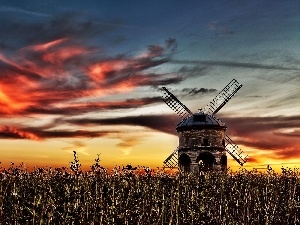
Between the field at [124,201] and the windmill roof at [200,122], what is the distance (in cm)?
2209

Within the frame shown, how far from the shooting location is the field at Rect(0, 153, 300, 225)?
8.54 meters

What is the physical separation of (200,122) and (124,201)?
33.4 metres

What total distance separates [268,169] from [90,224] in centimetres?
963

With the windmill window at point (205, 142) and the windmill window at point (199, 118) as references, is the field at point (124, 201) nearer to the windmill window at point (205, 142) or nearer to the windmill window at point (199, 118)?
the windmill window at point (205, 142)

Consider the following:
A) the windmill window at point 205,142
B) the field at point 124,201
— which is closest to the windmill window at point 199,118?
the windmill window at point 205,142

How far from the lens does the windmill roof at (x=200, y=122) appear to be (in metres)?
42.9

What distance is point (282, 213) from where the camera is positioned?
1300cm

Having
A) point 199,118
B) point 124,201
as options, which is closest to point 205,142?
point 199,118

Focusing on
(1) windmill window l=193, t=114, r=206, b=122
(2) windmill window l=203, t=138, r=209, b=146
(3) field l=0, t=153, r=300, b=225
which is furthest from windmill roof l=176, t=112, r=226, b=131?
(3) field l=0, t=153, r=300, b=225

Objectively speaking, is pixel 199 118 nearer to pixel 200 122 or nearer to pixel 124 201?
pixel 200 122

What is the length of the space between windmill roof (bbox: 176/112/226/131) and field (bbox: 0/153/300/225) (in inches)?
Answer: 870

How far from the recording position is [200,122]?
43875 millimetres

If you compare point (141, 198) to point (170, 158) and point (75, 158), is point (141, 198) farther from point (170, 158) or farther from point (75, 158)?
point (170, 158)

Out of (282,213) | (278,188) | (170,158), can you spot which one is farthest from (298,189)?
(170,158)
